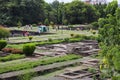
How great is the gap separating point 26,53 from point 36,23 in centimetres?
3123

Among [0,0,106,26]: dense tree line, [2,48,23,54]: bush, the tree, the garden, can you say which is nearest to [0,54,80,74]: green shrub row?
the garden

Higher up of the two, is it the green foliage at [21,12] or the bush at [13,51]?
the green foliage at [21,12]

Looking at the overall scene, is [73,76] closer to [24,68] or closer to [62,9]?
[24,68]

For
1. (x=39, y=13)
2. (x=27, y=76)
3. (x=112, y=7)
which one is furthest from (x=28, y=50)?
(x=39, y=13)

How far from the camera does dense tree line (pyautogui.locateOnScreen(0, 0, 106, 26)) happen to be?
44.9 meters

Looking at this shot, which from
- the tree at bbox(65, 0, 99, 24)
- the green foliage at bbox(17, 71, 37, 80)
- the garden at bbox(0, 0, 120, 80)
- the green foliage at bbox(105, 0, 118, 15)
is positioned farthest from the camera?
the tree at bbox(65, 0, 99, 24)

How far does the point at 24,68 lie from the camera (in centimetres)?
1393

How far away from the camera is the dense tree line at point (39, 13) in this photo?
1768 inches

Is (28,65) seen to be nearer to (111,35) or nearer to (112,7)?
(112,7)

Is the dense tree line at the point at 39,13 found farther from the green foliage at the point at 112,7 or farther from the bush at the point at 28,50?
the green foliage at the point at 112,7

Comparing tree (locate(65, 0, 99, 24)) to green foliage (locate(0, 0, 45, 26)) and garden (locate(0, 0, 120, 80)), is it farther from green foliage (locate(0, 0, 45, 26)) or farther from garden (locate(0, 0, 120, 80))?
garden (locate(0, 0, 120, 80))

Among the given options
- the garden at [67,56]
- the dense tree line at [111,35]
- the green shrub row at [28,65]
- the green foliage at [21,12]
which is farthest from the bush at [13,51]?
the green foliage at [21,12]

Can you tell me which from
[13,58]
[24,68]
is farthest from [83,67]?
[13,58]

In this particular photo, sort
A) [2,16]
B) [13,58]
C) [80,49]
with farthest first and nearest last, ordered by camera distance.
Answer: [2,16] < [80,49] < [13,58]
